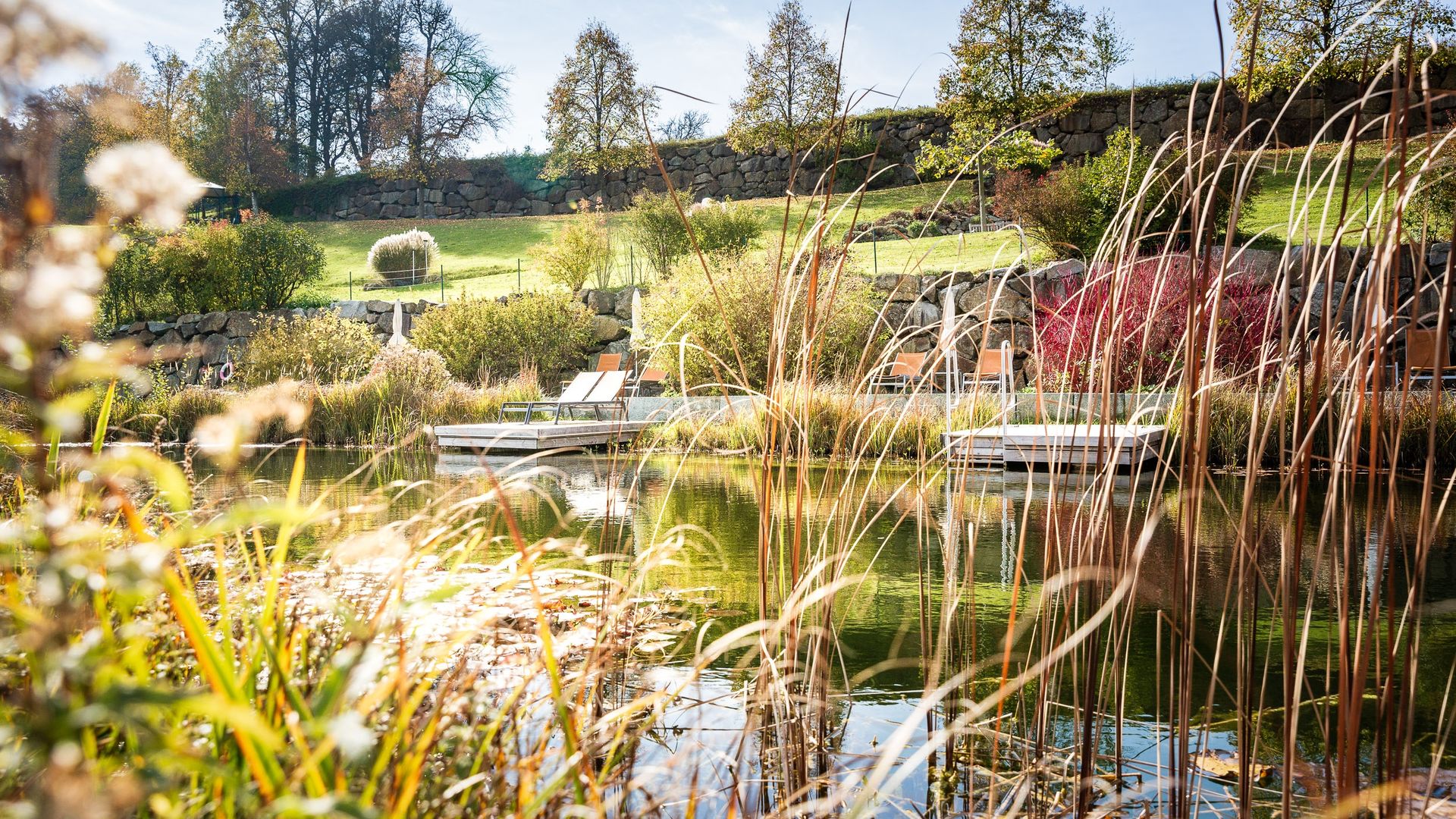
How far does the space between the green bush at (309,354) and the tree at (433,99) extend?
1403 cm

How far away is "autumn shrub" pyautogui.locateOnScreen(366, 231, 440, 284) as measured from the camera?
17.6 meters

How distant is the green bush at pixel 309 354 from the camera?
1075 centimetres

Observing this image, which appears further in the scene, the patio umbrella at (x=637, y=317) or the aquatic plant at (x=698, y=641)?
the patio umbrella at (x=637, y=317)

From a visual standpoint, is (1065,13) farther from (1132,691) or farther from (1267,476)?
(1132,691)

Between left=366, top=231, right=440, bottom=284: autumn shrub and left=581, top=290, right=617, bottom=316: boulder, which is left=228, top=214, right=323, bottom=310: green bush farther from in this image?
left=581, top=290, right=617, bottom=316: boulder

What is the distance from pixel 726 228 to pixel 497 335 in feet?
11.6

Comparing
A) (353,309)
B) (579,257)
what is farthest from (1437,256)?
(353,309)

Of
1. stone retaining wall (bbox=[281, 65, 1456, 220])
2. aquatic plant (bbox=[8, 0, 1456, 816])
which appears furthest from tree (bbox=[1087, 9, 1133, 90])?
aquatic plant (bbox=[8, 0, 1456, 816])

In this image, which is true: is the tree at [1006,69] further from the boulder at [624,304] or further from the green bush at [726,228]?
the boulder at [624,304]

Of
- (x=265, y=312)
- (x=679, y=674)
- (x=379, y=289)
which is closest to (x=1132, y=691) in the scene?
(x=679, y=674)

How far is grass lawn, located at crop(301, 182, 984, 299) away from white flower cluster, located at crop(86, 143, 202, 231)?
11010 millimetres

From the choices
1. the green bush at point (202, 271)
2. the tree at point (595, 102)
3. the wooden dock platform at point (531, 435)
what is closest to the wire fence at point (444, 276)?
the green bush at point (202, 271)

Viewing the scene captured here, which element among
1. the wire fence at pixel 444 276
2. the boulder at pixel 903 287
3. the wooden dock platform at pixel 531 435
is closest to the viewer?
the wooden dock platform at pixel 531 435

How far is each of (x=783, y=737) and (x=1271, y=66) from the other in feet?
53.4
